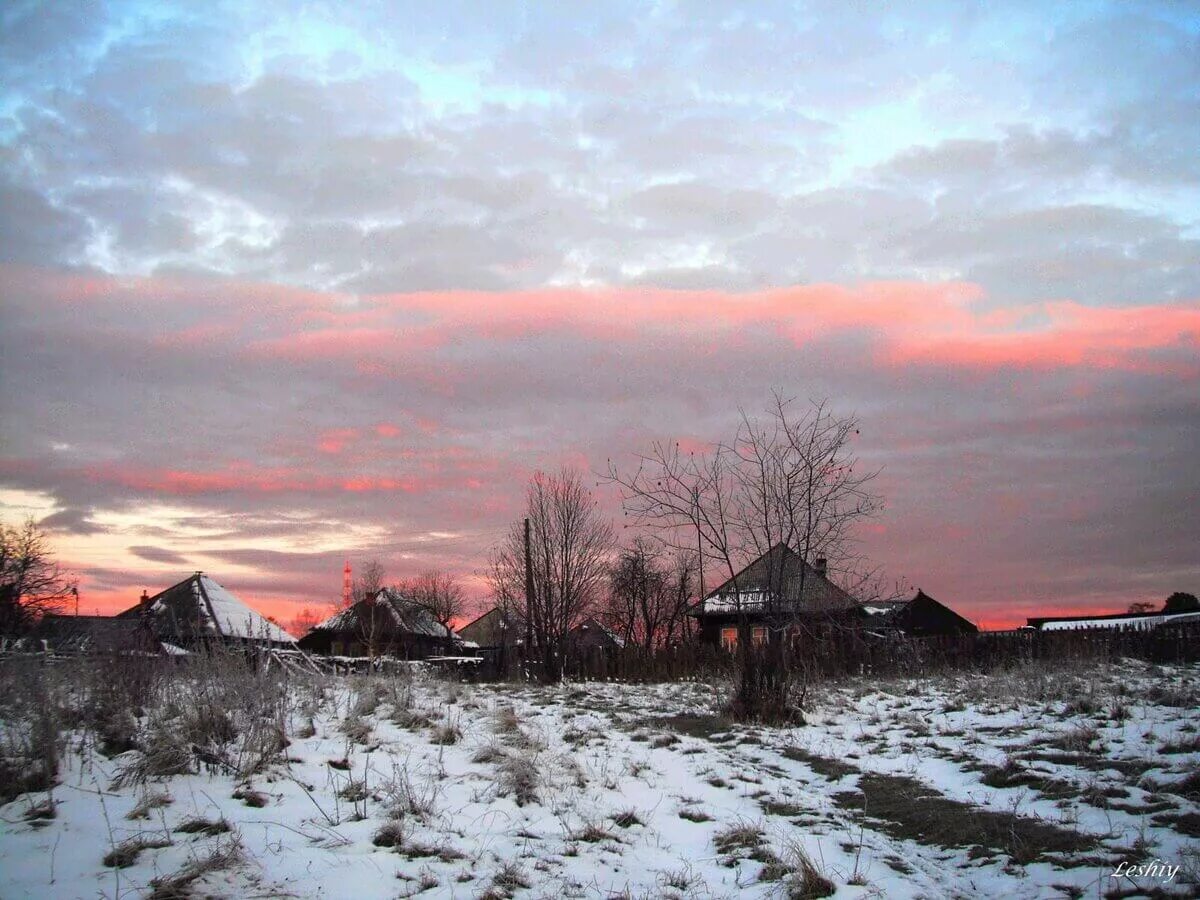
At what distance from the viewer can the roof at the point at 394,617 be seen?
42250 mm

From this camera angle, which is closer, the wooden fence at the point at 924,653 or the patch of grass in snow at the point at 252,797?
the patch of grass in snow at the point at 252,797

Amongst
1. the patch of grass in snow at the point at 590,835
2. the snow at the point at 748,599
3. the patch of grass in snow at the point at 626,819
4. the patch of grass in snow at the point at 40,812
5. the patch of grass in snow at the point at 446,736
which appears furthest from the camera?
the snow at the point at 748,599

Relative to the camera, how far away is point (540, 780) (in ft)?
20.0

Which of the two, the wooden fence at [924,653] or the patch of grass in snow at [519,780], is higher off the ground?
the patch of grass in snow at [519,780]

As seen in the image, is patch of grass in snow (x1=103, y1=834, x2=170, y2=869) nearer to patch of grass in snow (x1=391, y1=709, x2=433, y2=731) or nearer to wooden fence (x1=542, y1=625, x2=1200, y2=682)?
patch of grass in snow (x1=391, y1=709, x2=433, y2=731)

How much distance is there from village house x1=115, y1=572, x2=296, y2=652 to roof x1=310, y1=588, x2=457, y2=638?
55.3ft

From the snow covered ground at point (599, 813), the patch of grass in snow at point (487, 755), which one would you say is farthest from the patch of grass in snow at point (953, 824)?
the patch of grass in snow at point (487, 755)

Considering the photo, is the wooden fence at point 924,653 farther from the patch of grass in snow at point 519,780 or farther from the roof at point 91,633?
the patch of grass in snow at point 519,780

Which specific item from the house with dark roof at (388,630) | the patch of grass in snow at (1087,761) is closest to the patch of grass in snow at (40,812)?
the patch of grass in snow at (1087,761)

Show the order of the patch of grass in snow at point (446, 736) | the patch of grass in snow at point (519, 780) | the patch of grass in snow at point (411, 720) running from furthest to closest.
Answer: the patch of grass in snow at point (411, 720) → the patch of grass in snow at point (446, 736) → the patch of grass in snow at point (519, 780)

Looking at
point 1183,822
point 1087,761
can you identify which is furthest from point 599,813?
point 1087,761

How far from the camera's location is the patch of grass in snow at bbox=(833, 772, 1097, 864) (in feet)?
15.8

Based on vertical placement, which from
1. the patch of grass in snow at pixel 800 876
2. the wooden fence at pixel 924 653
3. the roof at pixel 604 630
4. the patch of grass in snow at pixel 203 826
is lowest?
the roof at pixel 604 630

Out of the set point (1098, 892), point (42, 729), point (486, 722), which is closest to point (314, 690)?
point (486, 722)
